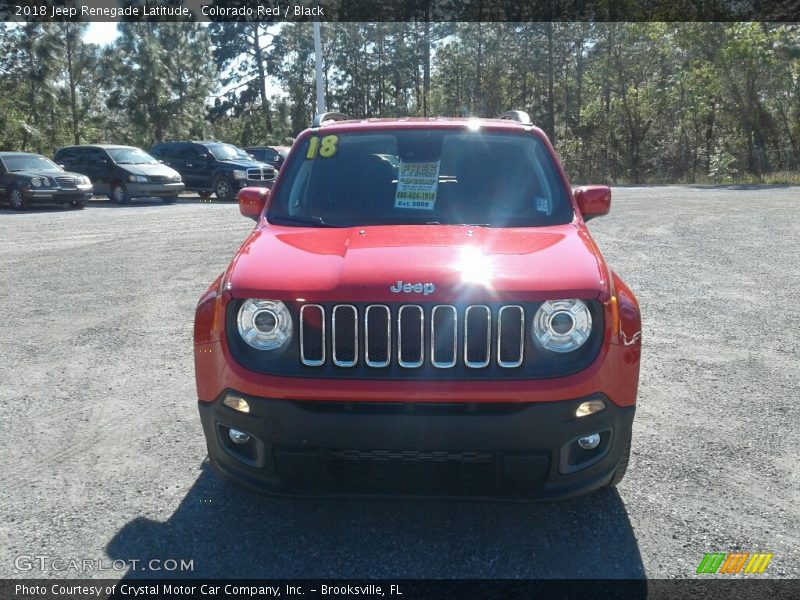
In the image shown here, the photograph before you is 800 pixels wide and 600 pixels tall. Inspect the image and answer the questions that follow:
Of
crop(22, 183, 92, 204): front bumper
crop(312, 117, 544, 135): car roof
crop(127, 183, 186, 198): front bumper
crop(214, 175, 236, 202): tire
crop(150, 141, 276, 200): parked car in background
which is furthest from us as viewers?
crop(214, 175, 236, 202): tire

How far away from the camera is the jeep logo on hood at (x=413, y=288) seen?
304cm

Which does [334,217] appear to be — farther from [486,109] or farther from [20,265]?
[486,109]

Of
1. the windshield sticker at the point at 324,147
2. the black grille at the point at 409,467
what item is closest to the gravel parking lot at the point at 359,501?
the black grille at the point at 409,467

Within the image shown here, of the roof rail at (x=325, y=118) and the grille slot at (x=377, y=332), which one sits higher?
the roof rail at (x=325, y=118)

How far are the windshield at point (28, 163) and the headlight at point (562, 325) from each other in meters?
21.1

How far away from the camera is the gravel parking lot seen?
321 cm

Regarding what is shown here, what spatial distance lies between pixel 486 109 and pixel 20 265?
48797 millimetres

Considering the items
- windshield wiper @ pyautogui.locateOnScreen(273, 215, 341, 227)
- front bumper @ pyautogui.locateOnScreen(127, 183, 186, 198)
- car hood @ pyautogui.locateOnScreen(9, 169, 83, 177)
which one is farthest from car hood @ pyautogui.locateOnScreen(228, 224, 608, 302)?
front bumper @ pyautogui.locateOnScreen(127, 183, 186, 198)

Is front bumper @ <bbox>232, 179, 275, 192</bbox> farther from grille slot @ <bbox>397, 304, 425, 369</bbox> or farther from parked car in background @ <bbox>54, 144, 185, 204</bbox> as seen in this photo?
grille slot @ <bbox>397, 304, 425, 369</bbox>

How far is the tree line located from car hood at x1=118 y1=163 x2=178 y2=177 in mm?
18550

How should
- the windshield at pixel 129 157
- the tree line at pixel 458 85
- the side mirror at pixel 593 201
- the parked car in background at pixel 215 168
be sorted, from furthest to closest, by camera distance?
the tree line at pixel 458 85 < the parked car in background at pixel 215 168 < the windshield at pixel 129 157 < the side mirror at pixel 593 201

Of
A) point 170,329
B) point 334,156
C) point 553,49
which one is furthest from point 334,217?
point 553,49

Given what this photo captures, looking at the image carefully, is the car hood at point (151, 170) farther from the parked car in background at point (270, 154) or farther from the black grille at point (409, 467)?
the black grille at point (409, 467)

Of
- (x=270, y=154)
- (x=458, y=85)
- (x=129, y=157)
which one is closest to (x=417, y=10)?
(x=458, y=85)
